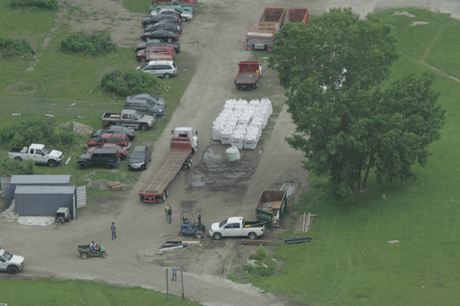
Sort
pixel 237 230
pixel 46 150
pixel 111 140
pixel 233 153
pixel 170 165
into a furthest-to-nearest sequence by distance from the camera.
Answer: pixel 111 140, pixel 233 153, pixel 46 150, pixel 170 165, pixel 237 230

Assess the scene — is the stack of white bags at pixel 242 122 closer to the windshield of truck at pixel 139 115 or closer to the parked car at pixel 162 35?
the windshield of truck at pixel 139 115

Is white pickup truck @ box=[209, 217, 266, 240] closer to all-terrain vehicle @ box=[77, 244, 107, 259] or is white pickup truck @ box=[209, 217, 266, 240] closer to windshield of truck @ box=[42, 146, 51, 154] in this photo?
all-terrain vehicle @ box=[77, 244, 107, 259]

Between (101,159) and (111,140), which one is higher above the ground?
(111,140)

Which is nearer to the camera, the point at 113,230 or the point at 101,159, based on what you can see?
the point at 113,230

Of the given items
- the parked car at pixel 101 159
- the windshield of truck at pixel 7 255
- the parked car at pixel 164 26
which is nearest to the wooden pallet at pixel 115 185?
the parked car at pixel 101 159

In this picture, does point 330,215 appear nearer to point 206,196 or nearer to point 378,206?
point 378,206

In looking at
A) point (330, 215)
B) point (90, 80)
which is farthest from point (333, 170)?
point (90, 80)

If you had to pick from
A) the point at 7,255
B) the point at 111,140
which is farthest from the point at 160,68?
the point at 7,255

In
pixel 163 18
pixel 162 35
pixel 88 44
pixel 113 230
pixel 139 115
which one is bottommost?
pixel 113 230

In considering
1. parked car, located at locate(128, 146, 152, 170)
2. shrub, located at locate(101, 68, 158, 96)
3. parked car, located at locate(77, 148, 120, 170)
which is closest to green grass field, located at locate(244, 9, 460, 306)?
parked car, located at locate(128, 146, 152, 170)

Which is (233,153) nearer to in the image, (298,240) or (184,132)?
(184,132)
